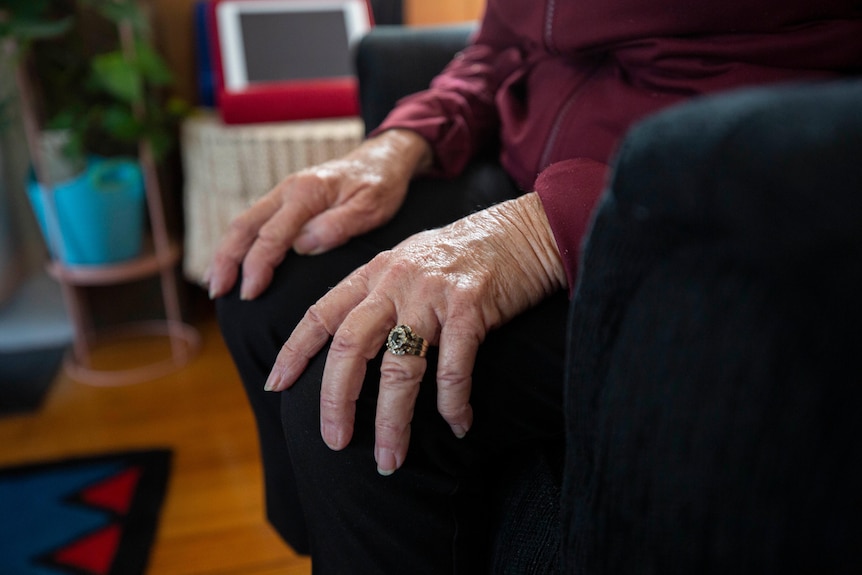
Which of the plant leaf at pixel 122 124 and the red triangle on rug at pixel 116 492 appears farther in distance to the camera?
the plant leaf at pixel 122 124

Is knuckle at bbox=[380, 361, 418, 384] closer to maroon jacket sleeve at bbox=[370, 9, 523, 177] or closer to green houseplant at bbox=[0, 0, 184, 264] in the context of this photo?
maroon jacket sleeve at bbox=[370, 9, 523, 177]

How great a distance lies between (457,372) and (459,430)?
0.15ft

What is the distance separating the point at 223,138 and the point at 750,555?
1.43 metres

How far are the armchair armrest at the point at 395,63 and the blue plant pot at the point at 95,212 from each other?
821 mm

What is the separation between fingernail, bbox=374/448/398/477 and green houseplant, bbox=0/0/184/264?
48.8 inches

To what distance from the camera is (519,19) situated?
29.9 inches

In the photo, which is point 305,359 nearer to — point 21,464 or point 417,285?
point 417,285

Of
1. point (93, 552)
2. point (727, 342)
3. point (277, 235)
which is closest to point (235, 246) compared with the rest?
point (277, 235)

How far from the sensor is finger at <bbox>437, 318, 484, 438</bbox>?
1.57ft

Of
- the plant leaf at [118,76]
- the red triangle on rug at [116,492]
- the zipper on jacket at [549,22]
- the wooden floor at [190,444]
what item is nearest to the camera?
the zipper on jacket at [549,22]

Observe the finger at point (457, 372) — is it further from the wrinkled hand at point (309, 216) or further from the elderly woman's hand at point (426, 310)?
the wrinkled hand at point (309, 216)

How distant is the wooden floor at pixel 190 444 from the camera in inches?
42.4

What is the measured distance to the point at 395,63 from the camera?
96cm

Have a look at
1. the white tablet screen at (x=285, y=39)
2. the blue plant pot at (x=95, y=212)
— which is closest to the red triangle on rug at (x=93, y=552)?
the blue plant pot at (x=95, y=212)
